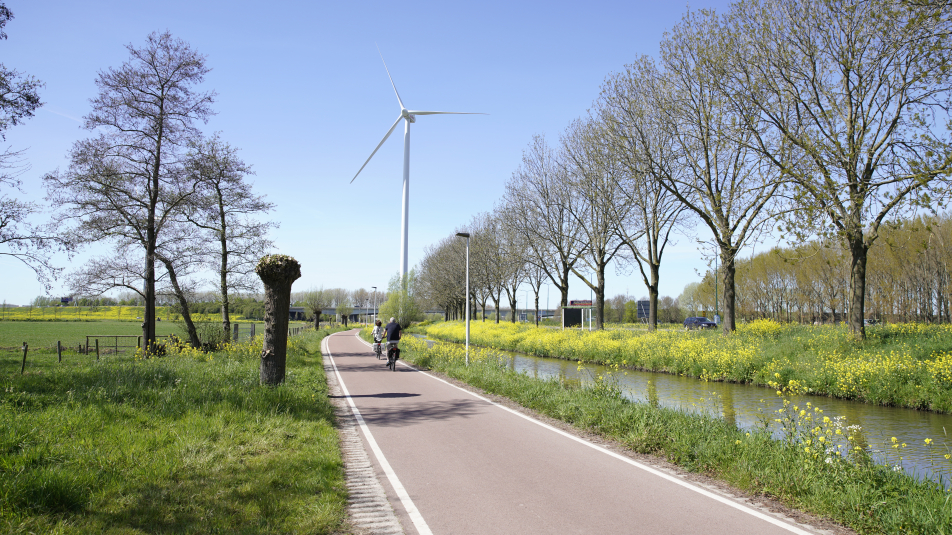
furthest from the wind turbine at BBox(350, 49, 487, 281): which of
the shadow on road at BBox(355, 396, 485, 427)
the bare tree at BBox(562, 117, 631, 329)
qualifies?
the shadow on road at BBox(355, 396, 485, 427)

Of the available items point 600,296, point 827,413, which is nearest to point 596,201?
point 600,296

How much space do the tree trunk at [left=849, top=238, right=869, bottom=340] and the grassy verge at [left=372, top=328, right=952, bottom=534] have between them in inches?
507

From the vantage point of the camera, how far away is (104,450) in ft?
21.7

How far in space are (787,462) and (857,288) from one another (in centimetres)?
1564

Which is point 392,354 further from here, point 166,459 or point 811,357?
point 811,357

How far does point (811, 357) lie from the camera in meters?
17.6

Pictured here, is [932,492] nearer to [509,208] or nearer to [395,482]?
[395,482]

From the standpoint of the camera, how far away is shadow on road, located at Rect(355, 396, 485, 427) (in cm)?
1021

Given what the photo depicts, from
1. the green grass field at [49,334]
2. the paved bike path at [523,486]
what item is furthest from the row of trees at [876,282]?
the green grass field at [49,334]

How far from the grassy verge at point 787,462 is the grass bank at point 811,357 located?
2.94m

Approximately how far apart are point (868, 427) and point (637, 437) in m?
7.41

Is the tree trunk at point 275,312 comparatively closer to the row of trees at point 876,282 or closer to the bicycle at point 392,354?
the bicycle at point 392,354

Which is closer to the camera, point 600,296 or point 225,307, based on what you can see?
point 225,307

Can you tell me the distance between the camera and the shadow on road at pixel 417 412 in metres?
10.2
